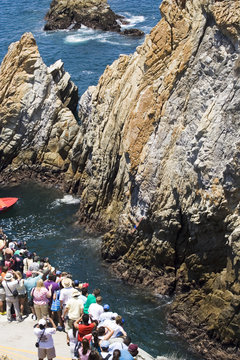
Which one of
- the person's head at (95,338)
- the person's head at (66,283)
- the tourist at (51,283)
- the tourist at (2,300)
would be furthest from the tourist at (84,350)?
the tourist at (2,300)

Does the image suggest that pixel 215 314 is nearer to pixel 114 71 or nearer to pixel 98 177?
pixel 98 177

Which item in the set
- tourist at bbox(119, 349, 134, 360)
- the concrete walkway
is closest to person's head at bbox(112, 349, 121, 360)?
tourist at bbox(119, 349, 134, 360)

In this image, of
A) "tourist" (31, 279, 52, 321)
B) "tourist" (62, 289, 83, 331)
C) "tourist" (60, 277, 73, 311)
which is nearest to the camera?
"tourist" (62, 289, 83, 331)

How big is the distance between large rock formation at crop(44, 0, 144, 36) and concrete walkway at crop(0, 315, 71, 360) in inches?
2804

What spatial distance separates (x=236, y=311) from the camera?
3403cm

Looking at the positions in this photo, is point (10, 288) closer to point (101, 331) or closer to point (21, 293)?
point (21, 293)

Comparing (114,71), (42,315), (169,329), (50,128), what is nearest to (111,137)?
(114,71)

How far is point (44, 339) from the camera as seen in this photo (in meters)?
25.0

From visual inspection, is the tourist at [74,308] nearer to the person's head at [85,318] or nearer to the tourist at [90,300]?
the tourist at [90,300]

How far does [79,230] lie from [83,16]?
54.8 meters

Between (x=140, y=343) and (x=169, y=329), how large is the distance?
227cm

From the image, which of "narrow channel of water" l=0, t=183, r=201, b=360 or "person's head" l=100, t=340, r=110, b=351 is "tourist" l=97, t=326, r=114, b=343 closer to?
"person's head" l=100, t=340, r=110, b=351

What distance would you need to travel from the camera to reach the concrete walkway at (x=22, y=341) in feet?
87.6

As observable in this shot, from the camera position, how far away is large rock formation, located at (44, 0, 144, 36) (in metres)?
94.8
